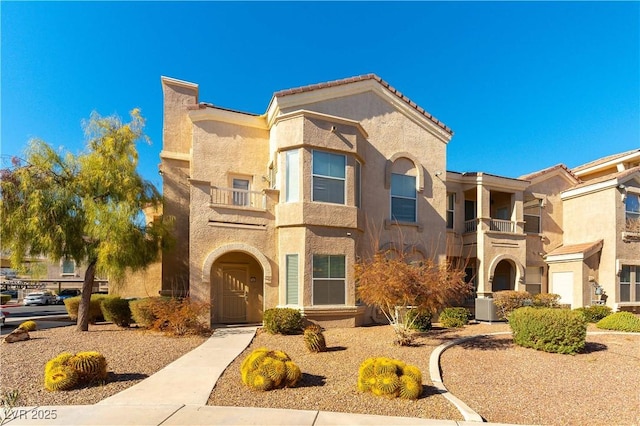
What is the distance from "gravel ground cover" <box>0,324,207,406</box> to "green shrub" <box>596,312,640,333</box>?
15176mm

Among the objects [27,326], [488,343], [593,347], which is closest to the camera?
[593,347]

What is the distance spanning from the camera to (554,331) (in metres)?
10.1

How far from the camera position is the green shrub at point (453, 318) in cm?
1452

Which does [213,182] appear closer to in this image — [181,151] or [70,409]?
[181,151]

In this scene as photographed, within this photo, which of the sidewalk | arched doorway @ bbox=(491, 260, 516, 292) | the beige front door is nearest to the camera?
the sidewalk

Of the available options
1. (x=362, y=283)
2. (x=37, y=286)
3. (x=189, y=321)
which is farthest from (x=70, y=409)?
(x=37, y=286)

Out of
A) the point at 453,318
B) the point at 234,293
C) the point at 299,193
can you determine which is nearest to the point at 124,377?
the point at 234,293

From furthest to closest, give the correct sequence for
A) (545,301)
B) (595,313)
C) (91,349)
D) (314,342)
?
(545,301)
(595,313)
(91,349)
(314,342)

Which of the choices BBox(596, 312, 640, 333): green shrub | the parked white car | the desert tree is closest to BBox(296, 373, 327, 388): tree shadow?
the desert tree

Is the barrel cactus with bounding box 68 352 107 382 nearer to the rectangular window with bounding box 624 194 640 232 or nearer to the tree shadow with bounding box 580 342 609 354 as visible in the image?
the tree shadow with bounding box 580 342 609 354

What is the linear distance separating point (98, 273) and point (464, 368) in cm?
1274

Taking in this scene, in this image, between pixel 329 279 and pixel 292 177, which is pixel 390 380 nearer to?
pixel 329 279

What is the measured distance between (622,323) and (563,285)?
6.60 meters

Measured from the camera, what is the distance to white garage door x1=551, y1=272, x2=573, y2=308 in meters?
19.5
